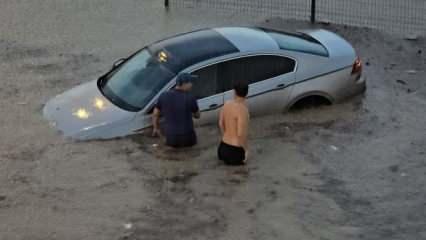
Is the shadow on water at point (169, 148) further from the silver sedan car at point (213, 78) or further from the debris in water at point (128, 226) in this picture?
the debris in water at point (128, 226)

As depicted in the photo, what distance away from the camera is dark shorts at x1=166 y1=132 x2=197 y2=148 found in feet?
39.2

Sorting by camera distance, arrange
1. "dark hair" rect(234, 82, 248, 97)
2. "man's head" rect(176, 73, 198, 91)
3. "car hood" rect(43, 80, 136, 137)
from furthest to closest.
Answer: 1. "car hood" rect(43, 80, 136, 137)
2. "man's head" rect(176, 73, 198, 91)
3. "dark hair" rect(234, 82, 248, 97)

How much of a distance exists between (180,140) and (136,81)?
3.84ft

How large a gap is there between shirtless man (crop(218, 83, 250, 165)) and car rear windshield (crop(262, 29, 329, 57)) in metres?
2.01

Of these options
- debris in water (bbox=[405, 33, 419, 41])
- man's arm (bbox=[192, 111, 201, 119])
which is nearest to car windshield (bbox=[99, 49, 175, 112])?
man's arm (bbox=[192, 111, 201, 119])

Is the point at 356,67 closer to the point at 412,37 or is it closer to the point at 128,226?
the point at 412,37

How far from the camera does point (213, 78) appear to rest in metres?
Answer: 12.6

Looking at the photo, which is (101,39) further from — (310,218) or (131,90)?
(310,218)

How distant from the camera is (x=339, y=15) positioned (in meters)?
19.1

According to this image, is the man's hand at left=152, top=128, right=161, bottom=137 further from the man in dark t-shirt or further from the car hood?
the car hood

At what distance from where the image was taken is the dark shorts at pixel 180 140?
39.2 ft

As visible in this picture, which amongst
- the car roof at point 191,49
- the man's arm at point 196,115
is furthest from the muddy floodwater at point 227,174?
the car roof at point 191,49

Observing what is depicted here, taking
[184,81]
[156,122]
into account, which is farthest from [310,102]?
[156,122]

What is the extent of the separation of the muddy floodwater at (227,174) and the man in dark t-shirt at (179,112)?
0.22 m
